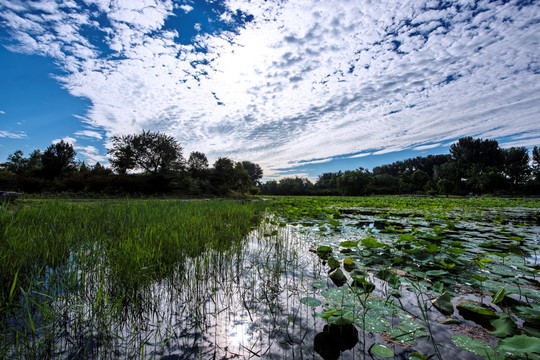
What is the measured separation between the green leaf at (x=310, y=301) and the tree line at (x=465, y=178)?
43.2 metres

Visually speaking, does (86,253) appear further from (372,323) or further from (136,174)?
(136,174)

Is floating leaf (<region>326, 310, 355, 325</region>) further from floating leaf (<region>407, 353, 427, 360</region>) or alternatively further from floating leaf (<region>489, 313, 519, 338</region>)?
floating leaf (<region>489, 313, 519, 338</region>)

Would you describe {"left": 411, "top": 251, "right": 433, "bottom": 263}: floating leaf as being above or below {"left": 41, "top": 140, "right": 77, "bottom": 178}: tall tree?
below

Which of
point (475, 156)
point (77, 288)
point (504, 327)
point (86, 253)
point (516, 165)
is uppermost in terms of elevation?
point (475, 156)

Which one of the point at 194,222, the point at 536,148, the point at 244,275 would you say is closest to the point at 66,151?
the point at 194,222

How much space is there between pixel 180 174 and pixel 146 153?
8.41m

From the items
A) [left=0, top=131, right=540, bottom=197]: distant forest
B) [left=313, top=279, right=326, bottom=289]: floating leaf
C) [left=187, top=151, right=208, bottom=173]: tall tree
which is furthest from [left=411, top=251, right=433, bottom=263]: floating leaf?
[left=187, top=151, right=208, bottom=173]: tall tree

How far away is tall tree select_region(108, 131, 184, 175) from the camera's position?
1006 inches

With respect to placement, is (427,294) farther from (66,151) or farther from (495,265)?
(66,151)

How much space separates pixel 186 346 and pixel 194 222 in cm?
328

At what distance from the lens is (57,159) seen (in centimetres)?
2881

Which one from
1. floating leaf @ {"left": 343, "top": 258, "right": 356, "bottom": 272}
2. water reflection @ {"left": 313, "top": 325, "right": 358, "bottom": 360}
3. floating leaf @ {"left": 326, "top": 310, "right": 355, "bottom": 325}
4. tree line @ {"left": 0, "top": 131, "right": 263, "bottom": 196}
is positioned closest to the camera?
water reflection @ {"left": 313, "top": 325, "right": 358, "bottom": 360}

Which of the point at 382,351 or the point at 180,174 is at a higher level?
the point at 180,174

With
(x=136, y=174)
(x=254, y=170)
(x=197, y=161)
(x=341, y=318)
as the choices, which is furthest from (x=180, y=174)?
(x=254, y=170)
